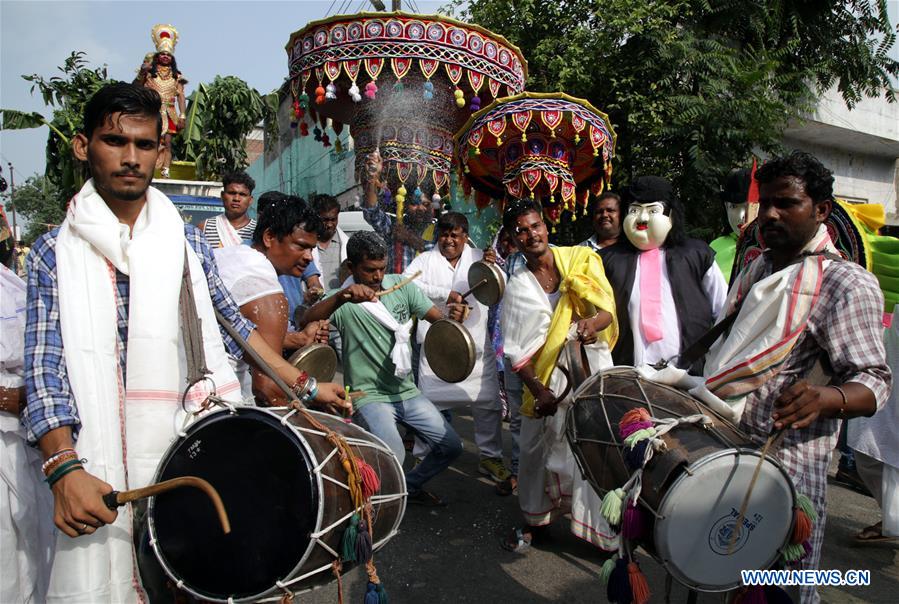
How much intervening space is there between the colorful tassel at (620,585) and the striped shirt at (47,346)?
1.64m

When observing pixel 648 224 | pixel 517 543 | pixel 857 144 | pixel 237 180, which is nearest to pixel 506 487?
pixel 517 543

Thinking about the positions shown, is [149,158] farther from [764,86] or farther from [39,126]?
[764,86]

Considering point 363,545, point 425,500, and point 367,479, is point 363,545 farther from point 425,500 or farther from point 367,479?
point 425,500

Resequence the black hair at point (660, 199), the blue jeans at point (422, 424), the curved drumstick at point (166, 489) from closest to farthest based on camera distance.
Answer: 1. the curved drumstick at point (166, 489)
2. the black hair at point (660, 199)
3. the blue jeans at point (422, 424)

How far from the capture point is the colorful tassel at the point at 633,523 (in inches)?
75.5

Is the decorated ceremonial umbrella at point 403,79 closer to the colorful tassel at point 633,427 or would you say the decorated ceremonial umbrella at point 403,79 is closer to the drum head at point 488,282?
the drum head at point 488,282

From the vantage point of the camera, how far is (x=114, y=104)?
1943mm

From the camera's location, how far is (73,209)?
1.93 metres

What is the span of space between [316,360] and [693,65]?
822 cm

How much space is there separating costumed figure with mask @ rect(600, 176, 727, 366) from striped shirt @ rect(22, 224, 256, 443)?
8.75 ft

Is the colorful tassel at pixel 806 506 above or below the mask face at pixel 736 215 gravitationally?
below

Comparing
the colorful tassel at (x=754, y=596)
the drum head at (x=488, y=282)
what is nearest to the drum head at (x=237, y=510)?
the colorful tassel at (x=754, y=596)

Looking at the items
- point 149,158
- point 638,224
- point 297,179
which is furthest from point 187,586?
point 297,179

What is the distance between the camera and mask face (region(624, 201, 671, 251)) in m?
3.70
